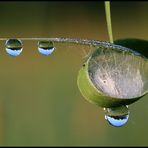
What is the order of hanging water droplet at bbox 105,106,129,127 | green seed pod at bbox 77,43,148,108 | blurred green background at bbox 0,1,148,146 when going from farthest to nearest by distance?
blurred green background at bbox 0,1,148,146 < hanging water droplet at bbox 105,106,129,127 < green seed pod at bbox 77,43,148,108

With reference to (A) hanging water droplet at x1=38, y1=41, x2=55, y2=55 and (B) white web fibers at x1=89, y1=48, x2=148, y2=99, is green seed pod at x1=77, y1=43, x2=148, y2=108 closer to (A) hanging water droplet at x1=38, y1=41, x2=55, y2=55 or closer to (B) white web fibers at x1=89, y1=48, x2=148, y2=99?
(B) white web fibers at x1=89, y1=48, x2=148, y2=99

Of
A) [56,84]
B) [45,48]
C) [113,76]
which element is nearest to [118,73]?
[113,76]

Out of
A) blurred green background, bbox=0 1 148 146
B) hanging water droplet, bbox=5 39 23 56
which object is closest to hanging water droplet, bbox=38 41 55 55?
hanging water droplet, bbox=5 39 23 56

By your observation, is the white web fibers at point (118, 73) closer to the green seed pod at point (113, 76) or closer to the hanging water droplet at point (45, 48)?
the green seed pod at point (113, 76)

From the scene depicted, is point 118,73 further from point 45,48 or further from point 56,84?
point 56,84

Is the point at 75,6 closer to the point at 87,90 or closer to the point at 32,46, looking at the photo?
the point at 32,46

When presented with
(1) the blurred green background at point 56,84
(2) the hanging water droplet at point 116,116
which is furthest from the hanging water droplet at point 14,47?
(1) the blurred green background at point 56,84

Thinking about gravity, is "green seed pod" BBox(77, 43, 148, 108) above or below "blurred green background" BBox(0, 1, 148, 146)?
below

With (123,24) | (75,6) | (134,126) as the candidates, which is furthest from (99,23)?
(134,126)
